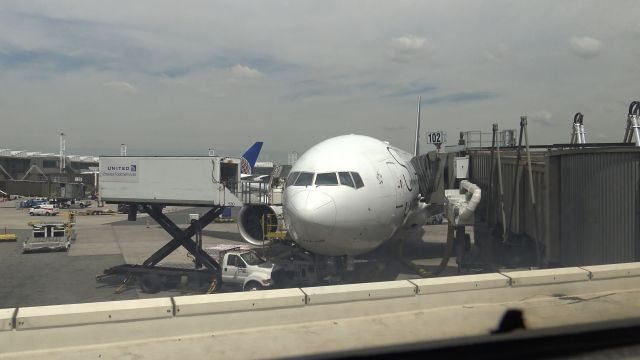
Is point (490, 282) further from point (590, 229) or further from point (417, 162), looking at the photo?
point (417, 162)

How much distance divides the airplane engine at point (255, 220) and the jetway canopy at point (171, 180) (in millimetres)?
876

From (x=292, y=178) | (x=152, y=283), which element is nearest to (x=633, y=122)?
(x=292, y=178)

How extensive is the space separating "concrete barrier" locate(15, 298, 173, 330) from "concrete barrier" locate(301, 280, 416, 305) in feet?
5.76

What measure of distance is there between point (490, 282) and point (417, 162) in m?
15.3

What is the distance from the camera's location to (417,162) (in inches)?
883

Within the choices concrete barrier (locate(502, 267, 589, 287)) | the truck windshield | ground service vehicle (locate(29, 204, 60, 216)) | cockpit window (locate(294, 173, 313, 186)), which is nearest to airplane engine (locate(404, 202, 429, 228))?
cockpit window (locate(294, 173, 313, 186))

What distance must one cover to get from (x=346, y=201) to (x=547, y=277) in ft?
21.3

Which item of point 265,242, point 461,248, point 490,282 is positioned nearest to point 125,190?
point 265,242

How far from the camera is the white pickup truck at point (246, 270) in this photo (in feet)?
59.3

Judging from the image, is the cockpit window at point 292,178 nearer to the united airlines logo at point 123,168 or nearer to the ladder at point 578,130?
the united airlines logo at point 123,168

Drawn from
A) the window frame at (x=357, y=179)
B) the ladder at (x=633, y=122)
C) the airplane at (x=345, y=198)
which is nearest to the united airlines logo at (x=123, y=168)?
the airplane at (x=345, y=198)

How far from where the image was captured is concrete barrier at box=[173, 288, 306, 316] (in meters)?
5.96

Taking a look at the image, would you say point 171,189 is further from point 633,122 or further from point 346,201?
point 633,122

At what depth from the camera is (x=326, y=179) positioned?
14.0 metres
